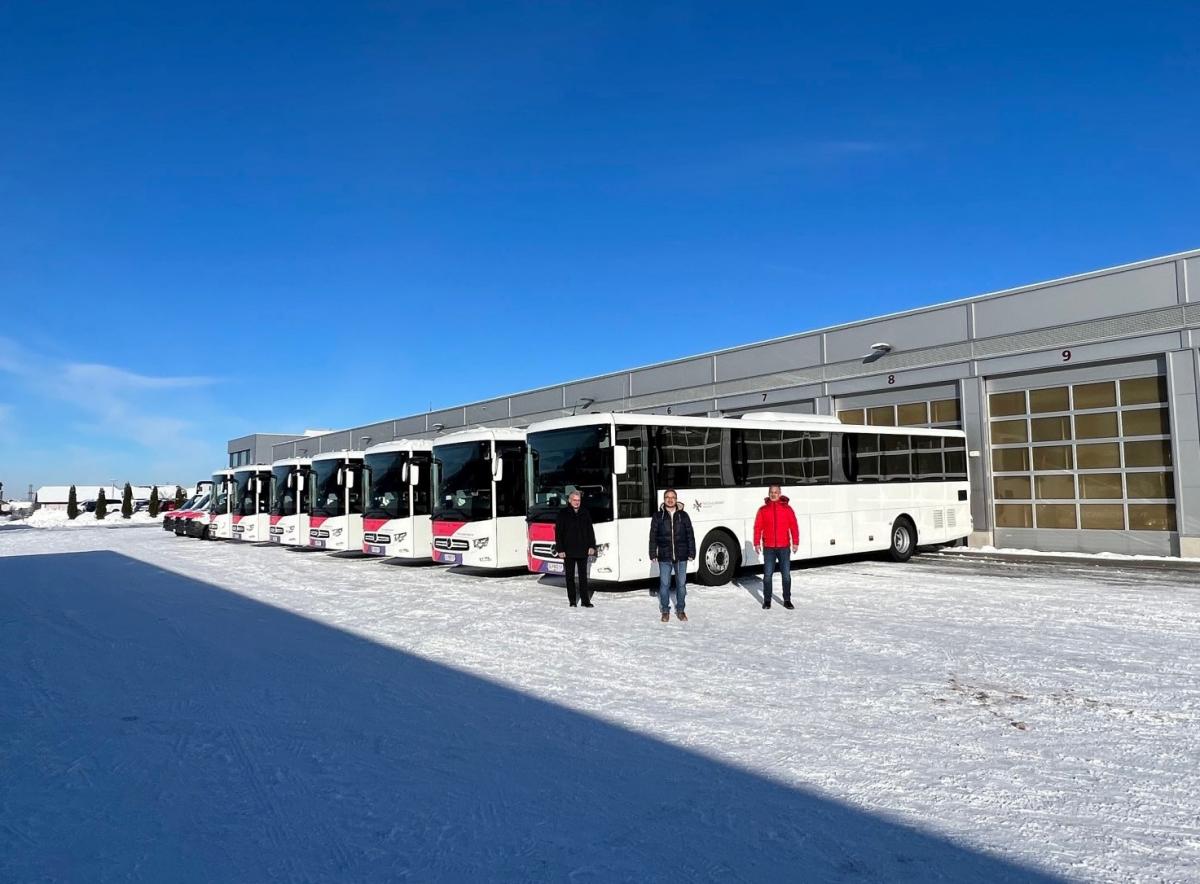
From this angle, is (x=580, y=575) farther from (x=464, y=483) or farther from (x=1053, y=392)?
(x=1053, y=392)

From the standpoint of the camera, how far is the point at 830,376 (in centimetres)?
2445

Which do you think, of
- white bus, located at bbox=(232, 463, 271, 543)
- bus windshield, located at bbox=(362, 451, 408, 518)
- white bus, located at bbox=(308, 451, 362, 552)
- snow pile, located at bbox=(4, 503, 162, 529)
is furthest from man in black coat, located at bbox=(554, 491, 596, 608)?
snow pile, located at bbox=(4, 503, 162, 529)

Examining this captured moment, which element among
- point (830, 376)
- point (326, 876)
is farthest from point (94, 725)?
point (830, 376)

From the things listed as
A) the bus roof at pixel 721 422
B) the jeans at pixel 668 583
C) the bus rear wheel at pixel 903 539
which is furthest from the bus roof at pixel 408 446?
the bus rear wheel at pixel 903 539

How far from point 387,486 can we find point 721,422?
327 inches

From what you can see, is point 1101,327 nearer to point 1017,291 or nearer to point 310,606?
point 1017,291

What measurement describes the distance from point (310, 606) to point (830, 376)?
17088 millimetres

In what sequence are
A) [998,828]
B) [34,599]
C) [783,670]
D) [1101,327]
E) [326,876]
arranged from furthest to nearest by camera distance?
[1101,327]
[34,599]
[783,670]
[998,828]
[326,876]

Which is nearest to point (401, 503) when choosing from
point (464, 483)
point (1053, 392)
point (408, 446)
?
point (408, 446)

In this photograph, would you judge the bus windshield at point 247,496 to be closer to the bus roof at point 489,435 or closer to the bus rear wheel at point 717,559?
the bus roof at point 489,435

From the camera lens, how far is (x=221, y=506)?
3030cm

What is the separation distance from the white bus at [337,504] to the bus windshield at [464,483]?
4.99 m

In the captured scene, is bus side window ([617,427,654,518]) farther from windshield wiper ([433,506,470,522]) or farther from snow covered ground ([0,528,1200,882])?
windshield wiper ([433,506,470,522])

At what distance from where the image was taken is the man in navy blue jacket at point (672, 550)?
10.6 meters
